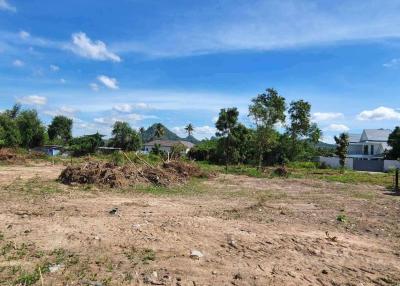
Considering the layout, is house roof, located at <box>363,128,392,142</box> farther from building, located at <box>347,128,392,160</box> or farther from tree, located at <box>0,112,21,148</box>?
tree, located at <box>0,112,21,148</box>

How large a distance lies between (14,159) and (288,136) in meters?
31.2

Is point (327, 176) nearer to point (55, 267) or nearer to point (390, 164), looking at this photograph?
point (390, 164)

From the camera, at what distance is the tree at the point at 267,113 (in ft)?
128

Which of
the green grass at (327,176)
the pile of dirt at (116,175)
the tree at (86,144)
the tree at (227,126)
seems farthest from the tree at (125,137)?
the pile of dirt at (116,175)

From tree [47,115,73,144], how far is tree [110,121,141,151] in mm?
12355

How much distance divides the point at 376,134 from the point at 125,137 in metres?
41.9

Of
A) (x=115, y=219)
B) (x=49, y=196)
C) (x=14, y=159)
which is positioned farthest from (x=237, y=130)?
(x=115, y=219)

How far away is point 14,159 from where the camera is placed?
107 ft

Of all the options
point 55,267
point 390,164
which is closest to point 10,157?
point 55,267

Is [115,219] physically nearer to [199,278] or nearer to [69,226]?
[69,226]

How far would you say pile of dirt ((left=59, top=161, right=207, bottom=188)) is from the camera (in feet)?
56.1

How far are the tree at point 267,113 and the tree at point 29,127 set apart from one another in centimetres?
3489

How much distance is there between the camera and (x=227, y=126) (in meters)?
42.8

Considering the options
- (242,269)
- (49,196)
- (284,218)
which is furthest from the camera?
(49,196)
